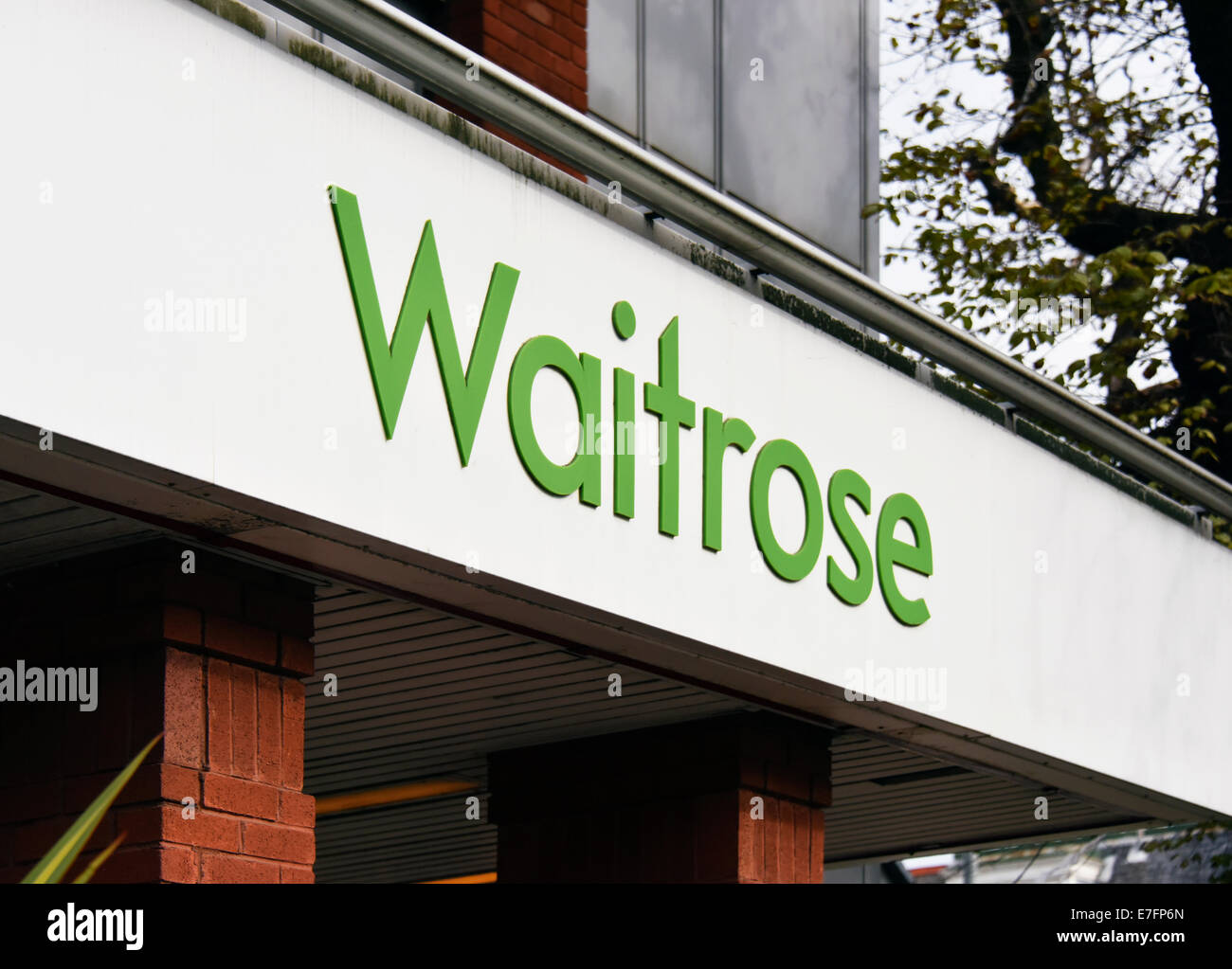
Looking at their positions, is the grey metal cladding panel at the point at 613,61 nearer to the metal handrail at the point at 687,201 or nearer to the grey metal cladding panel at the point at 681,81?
the grey metal cladding panel at the point at 681,81

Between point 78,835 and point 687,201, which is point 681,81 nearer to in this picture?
point 687,201

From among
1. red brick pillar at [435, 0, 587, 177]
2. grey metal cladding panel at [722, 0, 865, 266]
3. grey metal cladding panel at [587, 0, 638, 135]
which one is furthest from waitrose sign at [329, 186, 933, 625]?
grey metal cladding panel at [722, 0, 865, 266]

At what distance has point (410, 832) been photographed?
9617 mm

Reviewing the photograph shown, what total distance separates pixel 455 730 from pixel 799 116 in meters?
4.77

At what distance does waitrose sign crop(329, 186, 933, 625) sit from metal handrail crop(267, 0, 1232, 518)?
48 centimetres

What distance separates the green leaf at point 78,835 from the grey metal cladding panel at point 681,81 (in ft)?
17.5

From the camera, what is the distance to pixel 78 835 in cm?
553

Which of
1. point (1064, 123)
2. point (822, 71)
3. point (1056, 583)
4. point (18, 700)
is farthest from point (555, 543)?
point (1064, 123)

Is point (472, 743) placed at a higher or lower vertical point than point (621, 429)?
lower

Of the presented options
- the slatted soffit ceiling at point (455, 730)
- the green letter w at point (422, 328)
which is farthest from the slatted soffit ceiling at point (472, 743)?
the green letter w at point (422, 328)

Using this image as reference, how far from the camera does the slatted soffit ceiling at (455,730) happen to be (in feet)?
21.0

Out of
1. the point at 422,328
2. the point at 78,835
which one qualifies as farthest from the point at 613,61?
the point at 78,835

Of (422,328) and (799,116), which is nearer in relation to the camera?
(422,328)

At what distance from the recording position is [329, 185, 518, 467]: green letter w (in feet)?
17.9
